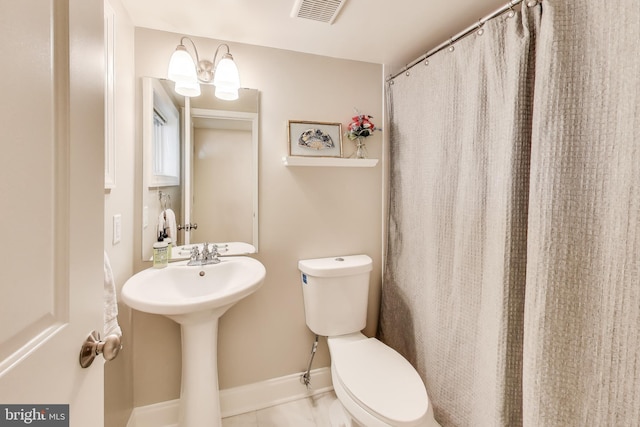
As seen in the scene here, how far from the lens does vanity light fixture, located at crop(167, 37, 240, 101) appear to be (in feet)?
4.33

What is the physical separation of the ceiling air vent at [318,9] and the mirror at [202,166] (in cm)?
47

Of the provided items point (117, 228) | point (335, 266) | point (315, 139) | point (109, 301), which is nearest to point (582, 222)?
point (335, 266)

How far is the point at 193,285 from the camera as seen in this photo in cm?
137

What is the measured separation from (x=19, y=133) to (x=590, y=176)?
1.37m

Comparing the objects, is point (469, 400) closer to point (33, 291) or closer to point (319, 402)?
point (319, 402)

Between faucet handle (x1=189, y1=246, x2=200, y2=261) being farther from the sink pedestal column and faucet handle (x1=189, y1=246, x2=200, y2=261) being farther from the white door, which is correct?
the white door

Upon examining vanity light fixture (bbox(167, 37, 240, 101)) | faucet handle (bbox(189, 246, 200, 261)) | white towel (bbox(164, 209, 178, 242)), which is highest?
vanity light fixture (bbox(167, 37, 240, 101))

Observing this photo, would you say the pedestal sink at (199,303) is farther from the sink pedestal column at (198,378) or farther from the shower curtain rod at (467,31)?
the shower curtain rod at (467,31)

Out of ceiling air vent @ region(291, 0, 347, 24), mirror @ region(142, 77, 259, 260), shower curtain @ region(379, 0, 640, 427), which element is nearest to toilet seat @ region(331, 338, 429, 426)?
shower curtain @ region(379, 0, 640, 427)

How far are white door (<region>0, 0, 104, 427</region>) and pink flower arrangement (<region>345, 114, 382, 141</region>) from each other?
4.24 feet

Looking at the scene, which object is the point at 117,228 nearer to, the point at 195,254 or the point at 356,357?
the point at 195,254

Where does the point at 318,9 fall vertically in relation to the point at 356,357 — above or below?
above

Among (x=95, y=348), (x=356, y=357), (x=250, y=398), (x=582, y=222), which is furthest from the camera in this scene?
(x=250, y=398)

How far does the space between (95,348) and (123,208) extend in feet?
2.96
